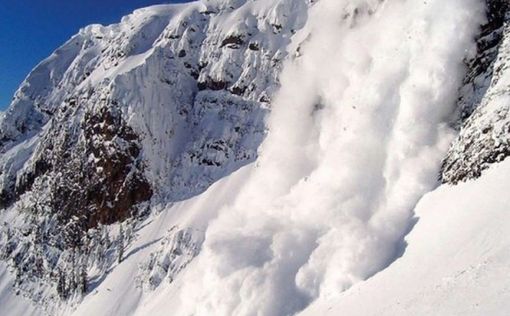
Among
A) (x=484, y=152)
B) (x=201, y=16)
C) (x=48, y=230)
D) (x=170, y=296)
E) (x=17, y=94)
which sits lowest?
(x=484, y=152)

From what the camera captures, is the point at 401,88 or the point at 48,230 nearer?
the point at 401,88

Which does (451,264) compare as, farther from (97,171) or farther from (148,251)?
(97,171)

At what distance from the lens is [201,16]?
8331 cm

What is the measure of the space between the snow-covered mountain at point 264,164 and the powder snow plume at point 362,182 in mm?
130

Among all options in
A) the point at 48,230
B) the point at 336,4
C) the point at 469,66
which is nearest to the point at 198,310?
the point at 469,66

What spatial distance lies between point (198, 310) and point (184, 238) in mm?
18248

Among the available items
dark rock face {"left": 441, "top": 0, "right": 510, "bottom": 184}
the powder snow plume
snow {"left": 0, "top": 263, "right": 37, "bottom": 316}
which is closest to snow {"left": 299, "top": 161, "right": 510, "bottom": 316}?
dark rock face {"left": 441, "top": 0, "right": 510, "bottom": 184}

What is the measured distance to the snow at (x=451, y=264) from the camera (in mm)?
20766

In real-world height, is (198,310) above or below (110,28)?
below

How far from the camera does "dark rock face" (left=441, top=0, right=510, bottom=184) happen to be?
28.4 metres

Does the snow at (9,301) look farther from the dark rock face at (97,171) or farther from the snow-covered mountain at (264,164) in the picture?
the dark rock face at (97,171)

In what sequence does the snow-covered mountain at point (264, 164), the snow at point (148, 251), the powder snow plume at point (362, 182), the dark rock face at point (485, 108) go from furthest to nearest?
the snow at point (148, 251) → the powder snow plume at point (362, 182) → the snow-covered mountain at point (264, 164) → the dark rock face at point (485, 108)

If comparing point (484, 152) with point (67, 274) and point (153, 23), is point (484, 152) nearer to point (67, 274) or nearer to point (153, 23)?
point (67, 274)

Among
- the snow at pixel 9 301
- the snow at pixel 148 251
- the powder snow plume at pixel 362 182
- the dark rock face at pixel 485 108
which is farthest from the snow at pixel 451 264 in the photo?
the snow at pixel 9 301
